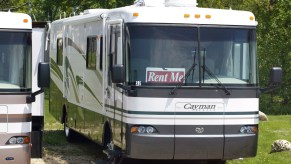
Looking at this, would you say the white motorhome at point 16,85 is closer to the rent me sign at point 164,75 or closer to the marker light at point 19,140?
the marker light at point 19,140

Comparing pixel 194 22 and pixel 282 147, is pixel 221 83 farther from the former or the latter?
pixel 282 147

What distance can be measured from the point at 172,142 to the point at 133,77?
1.24 meters

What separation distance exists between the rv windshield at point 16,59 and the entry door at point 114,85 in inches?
66.3

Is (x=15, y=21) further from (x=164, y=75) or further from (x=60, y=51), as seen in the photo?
(x=60, y=51)

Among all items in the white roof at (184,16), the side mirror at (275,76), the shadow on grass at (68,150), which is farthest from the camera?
the shadow on grass at (68,150)

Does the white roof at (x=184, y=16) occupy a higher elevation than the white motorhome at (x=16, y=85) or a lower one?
higher

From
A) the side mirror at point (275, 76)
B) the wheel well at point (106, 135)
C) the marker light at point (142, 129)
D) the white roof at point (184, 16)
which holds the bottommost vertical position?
the wheel well at point (106, 135)

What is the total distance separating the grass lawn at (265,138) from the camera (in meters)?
13.5

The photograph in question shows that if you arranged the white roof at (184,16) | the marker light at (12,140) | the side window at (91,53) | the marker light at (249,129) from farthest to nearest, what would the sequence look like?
the side window at (91,53) < the marker light at (249,129) < the white roof at (184,16) < the marker light at (12,140)

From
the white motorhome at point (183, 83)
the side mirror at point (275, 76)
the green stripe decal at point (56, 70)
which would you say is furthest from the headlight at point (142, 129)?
the green stripe decal at point (56, 70)

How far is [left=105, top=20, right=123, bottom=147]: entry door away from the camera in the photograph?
38.3 ft

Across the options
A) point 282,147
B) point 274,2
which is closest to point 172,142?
point 282,147

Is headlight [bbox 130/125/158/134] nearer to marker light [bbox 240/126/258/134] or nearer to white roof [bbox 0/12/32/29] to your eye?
marker light [bbox 240/126/258/134]

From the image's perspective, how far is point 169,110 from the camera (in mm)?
11219
